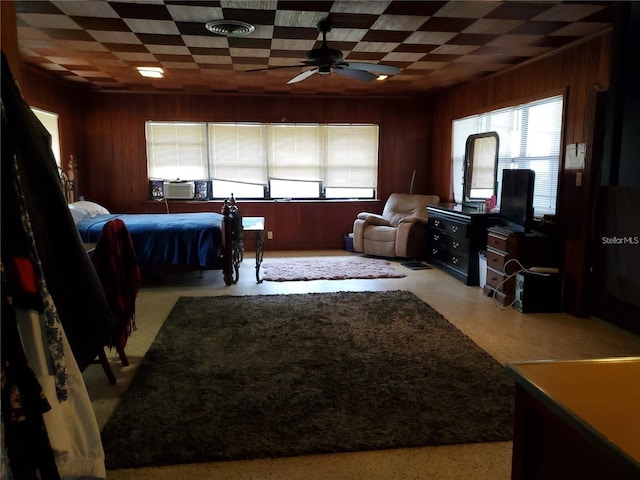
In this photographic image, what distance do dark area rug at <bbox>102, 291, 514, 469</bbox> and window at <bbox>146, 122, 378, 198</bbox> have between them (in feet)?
11.9

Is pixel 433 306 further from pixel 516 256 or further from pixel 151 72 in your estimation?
pixel 151 72

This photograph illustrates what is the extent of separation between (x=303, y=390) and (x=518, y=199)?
3003mm

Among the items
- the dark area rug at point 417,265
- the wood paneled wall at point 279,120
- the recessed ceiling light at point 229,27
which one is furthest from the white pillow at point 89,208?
the dark area rug at point 417,265

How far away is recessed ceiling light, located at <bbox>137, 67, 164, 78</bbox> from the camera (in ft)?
18.0

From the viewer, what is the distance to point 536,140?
195 inches

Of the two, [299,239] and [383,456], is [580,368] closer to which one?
[383,456]

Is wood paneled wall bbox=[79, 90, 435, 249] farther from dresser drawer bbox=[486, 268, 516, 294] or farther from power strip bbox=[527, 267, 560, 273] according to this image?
power strip bbox=[527, 267, 560, 273]

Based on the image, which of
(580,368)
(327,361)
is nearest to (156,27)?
(327,361)

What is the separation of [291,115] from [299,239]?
1.94 meters

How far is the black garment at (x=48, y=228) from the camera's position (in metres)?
1.22

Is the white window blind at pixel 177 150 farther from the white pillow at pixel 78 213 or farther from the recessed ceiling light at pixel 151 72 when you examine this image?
the white pillow at pixel 78 213

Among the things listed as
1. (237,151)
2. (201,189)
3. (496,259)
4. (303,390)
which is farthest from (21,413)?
(237,151)

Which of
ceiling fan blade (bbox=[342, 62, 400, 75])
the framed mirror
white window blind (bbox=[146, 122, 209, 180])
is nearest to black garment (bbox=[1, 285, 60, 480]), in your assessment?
ceiling fan blade (bbox=[342, 62, 400, 75])

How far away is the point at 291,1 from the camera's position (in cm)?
329
